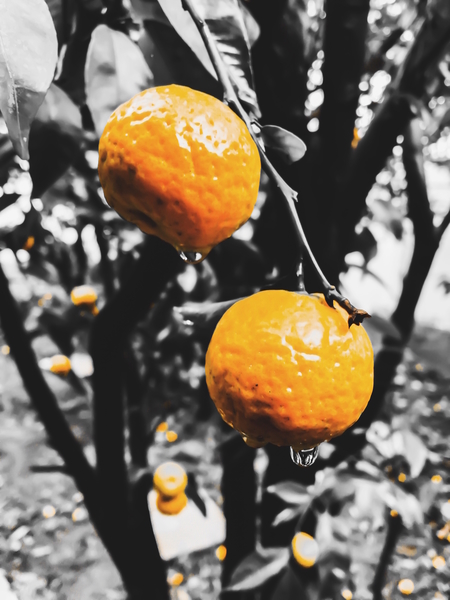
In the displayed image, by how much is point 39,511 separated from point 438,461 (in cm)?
213

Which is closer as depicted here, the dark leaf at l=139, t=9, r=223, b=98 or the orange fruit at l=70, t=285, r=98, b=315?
the dark leaf at l=139, t=9, r=223, b=98

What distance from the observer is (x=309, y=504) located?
1091 millimetres

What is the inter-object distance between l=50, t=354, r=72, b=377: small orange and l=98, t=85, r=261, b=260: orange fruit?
4.19ft

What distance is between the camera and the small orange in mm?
1497

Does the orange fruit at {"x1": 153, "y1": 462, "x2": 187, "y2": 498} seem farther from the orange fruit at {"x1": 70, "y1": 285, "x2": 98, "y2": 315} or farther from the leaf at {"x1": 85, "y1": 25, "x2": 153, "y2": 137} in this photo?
the leaf at {"x1": 85, "y1": 25, "x2": 153, "y2": 137}

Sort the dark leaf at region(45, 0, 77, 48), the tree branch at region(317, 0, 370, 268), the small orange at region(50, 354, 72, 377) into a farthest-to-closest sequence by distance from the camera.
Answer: the small orange at region(50, 354, 72, 377)
the tree branch at region(317, 0, 370, 268)
the dark leaf at region(45, 0, 77, 48)

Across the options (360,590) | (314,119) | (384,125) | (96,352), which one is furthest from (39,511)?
(384,125)

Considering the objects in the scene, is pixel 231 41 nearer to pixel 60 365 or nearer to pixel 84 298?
pixel 84 298

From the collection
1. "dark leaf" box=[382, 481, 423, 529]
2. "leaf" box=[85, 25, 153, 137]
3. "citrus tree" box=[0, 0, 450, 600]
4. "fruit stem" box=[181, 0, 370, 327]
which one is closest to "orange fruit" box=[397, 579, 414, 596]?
"citrus tree" box=[0, 0, 450, 600]

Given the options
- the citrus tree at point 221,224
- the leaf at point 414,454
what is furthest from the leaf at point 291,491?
the leaf at point 414,454

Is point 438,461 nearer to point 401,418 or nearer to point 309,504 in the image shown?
point 401,418

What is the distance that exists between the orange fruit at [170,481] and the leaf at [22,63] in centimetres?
119

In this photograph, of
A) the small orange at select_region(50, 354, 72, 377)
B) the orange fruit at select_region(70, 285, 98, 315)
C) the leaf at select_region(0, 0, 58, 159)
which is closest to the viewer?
the leaf at select_region(0, 0, 58, 159)

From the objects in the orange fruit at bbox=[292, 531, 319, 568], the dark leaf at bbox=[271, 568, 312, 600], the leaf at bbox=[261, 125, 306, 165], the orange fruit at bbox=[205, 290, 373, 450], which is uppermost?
the leaf at bbox=[261, 125, 306, 165]
